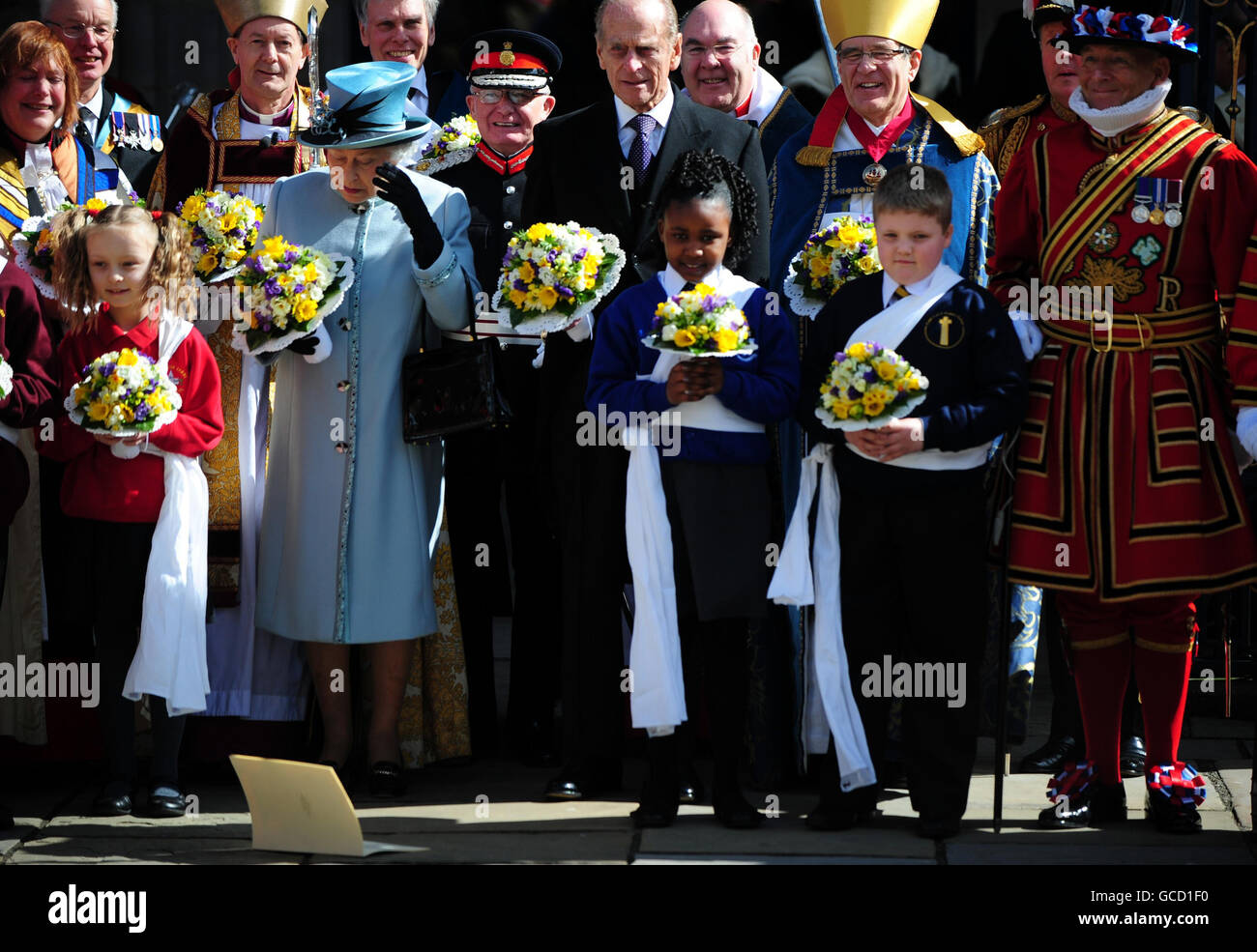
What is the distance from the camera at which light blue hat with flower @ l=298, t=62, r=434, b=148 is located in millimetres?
5691

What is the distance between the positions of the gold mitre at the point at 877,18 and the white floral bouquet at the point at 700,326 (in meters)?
1.15

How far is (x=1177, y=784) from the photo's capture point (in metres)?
5.16

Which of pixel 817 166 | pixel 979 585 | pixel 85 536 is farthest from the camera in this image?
pixel 817 166

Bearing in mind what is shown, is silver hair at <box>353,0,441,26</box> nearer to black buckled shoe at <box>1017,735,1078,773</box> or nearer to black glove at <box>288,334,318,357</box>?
black glove at <box>288,334,318,357</box>

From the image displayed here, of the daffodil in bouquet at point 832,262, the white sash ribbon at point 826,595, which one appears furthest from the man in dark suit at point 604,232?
the white sash ribbon at point 826,595

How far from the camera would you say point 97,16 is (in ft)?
22.3

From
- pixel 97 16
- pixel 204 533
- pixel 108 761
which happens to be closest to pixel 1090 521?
pixel 204 533

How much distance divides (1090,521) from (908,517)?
477mm

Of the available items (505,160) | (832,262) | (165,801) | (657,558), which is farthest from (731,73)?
(165,801)

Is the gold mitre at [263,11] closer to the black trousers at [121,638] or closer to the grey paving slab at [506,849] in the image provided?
the black trousers at [121,638]

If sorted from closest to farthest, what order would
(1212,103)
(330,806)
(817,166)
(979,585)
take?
1. (330,806)
2. (979,585)
3. (817,166)
4. (1212,103)

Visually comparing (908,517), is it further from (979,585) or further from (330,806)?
(330,806)

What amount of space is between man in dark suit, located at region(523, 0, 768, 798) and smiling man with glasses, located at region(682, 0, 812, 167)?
1.60 feet

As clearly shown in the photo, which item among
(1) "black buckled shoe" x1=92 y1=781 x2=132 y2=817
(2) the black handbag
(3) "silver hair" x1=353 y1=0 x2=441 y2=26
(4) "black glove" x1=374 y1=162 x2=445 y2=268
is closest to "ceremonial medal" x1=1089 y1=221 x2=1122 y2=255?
(2) the black handbag
